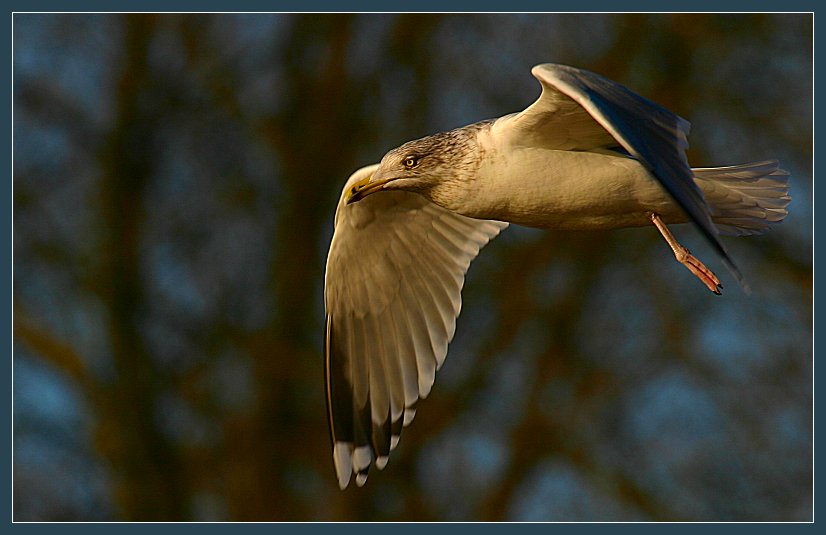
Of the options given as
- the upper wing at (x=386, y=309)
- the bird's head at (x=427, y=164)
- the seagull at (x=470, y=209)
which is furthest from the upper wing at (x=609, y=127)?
the upper wing at (x=386, y=309)

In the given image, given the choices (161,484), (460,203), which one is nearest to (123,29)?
(161,484)

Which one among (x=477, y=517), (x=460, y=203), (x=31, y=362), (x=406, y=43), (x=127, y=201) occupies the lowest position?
(x=477, y=517)

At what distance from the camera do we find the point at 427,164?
274 cm

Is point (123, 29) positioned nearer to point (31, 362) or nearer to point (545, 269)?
point (31, 362)

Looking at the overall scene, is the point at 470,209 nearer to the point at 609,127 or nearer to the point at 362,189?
the point at 362,189

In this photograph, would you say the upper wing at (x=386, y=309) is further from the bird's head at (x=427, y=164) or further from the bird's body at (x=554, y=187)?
the bird's body at (x=554, y=187)

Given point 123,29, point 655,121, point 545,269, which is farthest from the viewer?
point 123,29

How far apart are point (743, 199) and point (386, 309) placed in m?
1.00

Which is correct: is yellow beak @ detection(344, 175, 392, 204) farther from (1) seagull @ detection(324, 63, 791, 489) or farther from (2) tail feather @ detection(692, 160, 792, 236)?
(2) tail feather @ detection(692, 160, 792, 236)

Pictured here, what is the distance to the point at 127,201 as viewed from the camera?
22.7ft

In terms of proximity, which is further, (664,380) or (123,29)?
(123,29)

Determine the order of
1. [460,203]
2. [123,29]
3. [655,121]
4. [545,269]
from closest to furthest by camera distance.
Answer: [655,121]
[460,203]
[545,269]
[123,29]

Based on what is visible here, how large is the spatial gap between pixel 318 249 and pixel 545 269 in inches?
51.1

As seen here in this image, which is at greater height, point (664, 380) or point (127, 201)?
point (127, 201)
